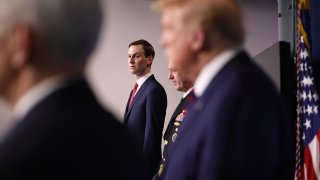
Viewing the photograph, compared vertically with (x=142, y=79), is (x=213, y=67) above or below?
below

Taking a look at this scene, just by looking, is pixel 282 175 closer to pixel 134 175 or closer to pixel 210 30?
pixel 210 30

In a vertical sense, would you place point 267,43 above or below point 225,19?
above

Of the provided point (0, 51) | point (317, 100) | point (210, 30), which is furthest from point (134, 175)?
point (317, 100)

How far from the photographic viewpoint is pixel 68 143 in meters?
0.63

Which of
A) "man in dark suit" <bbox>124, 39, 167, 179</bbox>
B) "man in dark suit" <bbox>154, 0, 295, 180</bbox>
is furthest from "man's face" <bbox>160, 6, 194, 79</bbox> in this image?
"man in dark suit" <bbox>124, 39, 167, 179</bbox>

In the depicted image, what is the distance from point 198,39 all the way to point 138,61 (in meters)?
1.89

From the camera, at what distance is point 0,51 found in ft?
2.27

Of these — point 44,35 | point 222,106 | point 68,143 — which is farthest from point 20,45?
point 222,106

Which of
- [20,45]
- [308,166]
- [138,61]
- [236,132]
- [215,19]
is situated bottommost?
[308,166]

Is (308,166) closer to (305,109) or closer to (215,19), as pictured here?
(305,109)

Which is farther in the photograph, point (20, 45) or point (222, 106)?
point (222, 106)

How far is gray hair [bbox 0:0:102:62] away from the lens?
650 mm

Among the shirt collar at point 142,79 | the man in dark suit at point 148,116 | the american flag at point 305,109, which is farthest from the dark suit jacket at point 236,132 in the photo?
the shirt collar at point 142,79

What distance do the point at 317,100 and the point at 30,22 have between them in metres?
2.19
